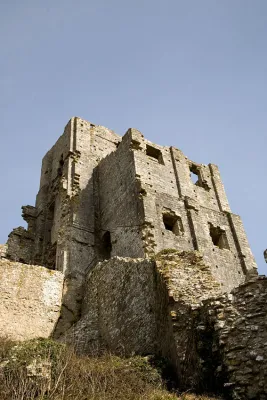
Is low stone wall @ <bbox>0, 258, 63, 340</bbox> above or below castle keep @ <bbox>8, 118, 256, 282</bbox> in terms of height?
below

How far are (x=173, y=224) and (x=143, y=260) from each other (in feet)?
19.6

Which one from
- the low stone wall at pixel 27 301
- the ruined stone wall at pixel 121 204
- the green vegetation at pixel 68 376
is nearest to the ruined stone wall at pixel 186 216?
the ruined stone wall at pixel 121 204

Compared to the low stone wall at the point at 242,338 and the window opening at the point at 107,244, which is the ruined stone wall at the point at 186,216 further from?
the low stone wall at the point at 242,338

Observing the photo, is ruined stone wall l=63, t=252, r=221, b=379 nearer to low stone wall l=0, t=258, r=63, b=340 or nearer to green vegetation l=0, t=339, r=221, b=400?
green vegetation l=0, t=339, r=221, b=400

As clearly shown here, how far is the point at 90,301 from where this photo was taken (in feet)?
43.2

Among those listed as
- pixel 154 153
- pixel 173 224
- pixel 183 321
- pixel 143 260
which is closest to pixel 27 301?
pixel 143 260

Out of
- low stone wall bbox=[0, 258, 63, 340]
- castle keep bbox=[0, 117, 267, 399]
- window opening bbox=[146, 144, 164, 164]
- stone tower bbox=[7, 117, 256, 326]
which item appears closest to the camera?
castle keep bbox=[0, 117, 267, 399]

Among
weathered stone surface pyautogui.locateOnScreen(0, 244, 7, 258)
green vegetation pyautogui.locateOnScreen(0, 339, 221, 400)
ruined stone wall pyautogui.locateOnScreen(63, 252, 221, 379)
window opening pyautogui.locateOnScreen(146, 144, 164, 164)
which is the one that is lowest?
green vegetation pyautogui.locateOnScreen(0, 339, 221, 400)

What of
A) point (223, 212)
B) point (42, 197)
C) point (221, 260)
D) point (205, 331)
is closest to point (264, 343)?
point (205, 331)

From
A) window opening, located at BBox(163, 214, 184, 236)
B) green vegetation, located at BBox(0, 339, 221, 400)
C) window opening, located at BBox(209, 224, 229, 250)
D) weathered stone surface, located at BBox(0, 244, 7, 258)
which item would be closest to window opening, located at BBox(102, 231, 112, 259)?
window opening, located at BBox(163, 214, 184, 236)

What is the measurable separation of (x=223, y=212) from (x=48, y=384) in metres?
14.0

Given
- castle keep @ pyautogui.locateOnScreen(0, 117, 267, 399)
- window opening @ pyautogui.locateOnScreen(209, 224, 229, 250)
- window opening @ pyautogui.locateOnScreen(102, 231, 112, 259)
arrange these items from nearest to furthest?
castle keep @ pyautogui.locateOnScreen(0, 117, 267, 399)
window opening @ pyautogui.locateOnScreen(102, 231, 112, 259)
window opening @ pyautogui.locateOnScreen(209, 224, 229, 250)

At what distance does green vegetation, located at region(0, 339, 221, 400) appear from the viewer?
22.3 feet

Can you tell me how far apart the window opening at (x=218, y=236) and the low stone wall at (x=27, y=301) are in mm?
7782
